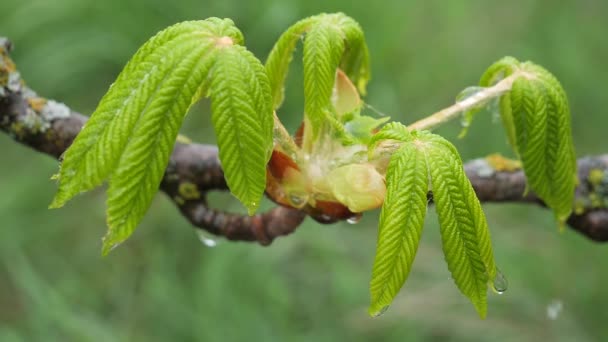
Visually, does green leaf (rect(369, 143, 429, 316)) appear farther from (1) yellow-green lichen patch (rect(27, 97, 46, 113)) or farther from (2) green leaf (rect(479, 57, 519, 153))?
(1) yellow-green lichen patch (rect(27, 97, 46, 113))

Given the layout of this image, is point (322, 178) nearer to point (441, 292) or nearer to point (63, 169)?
point (63, 169)

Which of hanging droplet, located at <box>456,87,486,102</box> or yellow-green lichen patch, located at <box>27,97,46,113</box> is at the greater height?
hanging droplet, located at <box>456,87,486,102</box>

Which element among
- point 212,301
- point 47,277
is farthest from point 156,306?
point 47,277

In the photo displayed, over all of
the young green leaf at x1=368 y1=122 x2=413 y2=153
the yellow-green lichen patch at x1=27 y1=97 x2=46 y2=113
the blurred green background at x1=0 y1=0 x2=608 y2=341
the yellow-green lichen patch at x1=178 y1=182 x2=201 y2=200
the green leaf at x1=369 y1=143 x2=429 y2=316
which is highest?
the young green leaf at x1=368 y1=122 x2=413 y2=153

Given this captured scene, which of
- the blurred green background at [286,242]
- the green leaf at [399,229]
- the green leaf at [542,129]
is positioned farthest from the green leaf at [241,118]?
the blurred green background at [286,242]

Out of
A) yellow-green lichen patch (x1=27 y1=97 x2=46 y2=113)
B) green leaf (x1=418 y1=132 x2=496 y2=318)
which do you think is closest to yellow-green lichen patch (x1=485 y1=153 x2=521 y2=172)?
green leaf (x1=418 y1=132 x2=496 y2=318)

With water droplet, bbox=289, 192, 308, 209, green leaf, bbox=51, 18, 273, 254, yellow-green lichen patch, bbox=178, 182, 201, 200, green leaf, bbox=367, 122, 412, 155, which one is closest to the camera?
green leaf, bbox=51, 18, 273, 254

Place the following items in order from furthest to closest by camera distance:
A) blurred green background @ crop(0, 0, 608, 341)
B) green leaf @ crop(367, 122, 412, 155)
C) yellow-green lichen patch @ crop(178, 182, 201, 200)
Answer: blurred green background @ crop(0, 0, 608, 341), yellow-green lichen patch @ crop(178, 182, 201, 200), green leaf @ crop(367, 122, 412, 155)

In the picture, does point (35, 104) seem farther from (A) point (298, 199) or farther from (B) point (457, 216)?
(B) point (457, 216)
